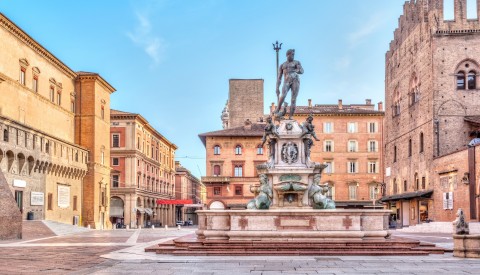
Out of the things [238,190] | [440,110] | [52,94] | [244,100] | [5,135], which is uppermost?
[244,100]

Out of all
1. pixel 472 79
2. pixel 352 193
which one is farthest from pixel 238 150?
pixel 472 79

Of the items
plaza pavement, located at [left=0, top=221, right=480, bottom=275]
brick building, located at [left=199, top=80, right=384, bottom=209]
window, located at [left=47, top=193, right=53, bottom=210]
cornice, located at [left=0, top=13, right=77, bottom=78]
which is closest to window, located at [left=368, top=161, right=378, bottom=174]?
brick building, located at [left=199, top=80, right=384, bottom=209]

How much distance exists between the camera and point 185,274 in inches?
532

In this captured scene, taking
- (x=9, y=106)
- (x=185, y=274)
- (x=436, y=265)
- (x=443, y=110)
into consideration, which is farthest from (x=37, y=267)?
(x=443, y=110)

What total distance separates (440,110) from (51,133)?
32.6m

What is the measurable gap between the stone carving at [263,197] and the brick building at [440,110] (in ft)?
81.0

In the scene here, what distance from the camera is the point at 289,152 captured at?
23234 millimetres

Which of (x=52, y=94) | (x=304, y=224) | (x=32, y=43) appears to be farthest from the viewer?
(x=52, y=94)

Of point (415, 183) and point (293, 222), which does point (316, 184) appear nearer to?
point (293, 222)

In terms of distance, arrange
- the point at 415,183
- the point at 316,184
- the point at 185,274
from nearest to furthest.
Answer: the point at 185,274 < the point at 316,184 < the point at 415,183

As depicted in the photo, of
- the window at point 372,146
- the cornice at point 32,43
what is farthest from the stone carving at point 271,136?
the window at point 372,146

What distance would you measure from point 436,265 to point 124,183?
204ft

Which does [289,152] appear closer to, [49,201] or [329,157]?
[49,201]

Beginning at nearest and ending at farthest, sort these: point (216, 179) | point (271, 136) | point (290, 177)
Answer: point (290, 177), point (271, 136), point (216, 179)
